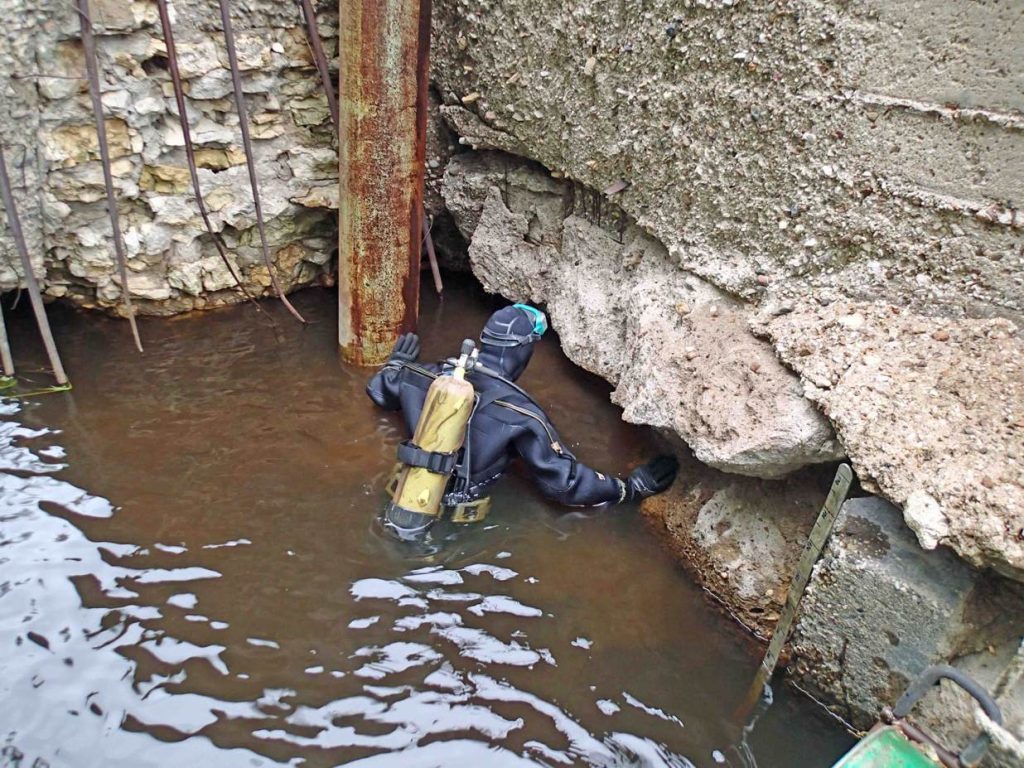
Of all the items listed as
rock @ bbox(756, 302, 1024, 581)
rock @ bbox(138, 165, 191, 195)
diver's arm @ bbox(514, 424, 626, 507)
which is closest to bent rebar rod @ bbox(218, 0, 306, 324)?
rock @ bbox(138, 165, 191, 195)

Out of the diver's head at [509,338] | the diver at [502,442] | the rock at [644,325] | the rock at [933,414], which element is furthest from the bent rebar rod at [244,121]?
the rock at [933,414]

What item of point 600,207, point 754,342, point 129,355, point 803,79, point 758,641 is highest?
point 803,79

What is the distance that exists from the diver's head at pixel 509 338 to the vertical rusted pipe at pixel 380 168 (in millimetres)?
910

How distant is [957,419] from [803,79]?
49.1 inches

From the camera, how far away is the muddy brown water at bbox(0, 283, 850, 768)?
2.30 metres

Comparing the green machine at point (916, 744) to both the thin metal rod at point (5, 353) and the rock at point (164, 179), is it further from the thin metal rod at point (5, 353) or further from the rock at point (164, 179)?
the rock at point (164, 179)

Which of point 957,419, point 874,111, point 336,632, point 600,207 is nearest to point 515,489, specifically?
point 336,632

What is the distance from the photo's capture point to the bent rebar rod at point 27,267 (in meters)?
3.28

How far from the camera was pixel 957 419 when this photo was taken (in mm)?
2256

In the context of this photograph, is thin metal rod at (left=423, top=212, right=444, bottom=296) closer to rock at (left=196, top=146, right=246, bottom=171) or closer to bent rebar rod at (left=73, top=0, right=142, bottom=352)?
rock at (left=196, top=146, right=246, bottom=171)

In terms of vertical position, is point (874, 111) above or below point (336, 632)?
above

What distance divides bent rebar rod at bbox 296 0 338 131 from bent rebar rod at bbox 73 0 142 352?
3.16 feet

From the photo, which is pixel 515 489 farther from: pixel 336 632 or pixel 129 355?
pixel 129 355

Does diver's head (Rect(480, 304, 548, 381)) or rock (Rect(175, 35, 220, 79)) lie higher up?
rock (Rect(175, 35, 220, 79))
